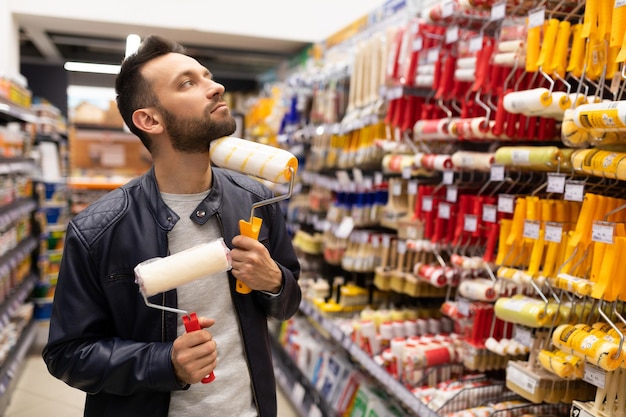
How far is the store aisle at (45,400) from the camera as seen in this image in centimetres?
400

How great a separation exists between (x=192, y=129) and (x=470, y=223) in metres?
1.40

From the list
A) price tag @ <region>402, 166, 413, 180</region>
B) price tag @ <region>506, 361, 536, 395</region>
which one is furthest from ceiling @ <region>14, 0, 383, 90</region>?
price tag @ <region>506, 361, 536, 395</region>

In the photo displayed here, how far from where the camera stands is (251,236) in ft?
4.65

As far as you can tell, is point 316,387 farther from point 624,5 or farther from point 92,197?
point 92,197

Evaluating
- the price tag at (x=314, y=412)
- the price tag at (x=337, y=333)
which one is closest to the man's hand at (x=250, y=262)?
the price tag at (x=337, y=333)

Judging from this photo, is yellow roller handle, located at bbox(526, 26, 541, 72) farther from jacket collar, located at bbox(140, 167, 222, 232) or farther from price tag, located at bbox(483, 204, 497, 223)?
jacket collar, located at bbox(140, 167, 222, 232)

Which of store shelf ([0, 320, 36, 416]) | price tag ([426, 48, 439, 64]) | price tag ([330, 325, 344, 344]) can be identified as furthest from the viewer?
store shelf ([0, 320, 36, 416])

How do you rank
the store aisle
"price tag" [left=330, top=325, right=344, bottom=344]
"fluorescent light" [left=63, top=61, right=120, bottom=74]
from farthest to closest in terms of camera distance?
"fluorescent light" [left=63, top=61, right=120, bottom=74]
the store aisle
"price tag" [left=330, top=325, right=344, bottom=344]

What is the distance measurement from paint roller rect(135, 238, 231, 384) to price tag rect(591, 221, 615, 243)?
3.46 feet

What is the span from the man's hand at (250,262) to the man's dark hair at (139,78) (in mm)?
472

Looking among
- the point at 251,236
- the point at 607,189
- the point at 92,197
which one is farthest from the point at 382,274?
the point at 92,197

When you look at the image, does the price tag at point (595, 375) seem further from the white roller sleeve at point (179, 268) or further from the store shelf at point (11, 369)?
the store shelf at point (11, 369)

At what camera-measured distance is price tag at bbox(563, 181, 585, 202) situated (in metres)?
1.77

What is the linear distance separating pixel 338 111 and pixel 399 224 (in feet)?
3.90
